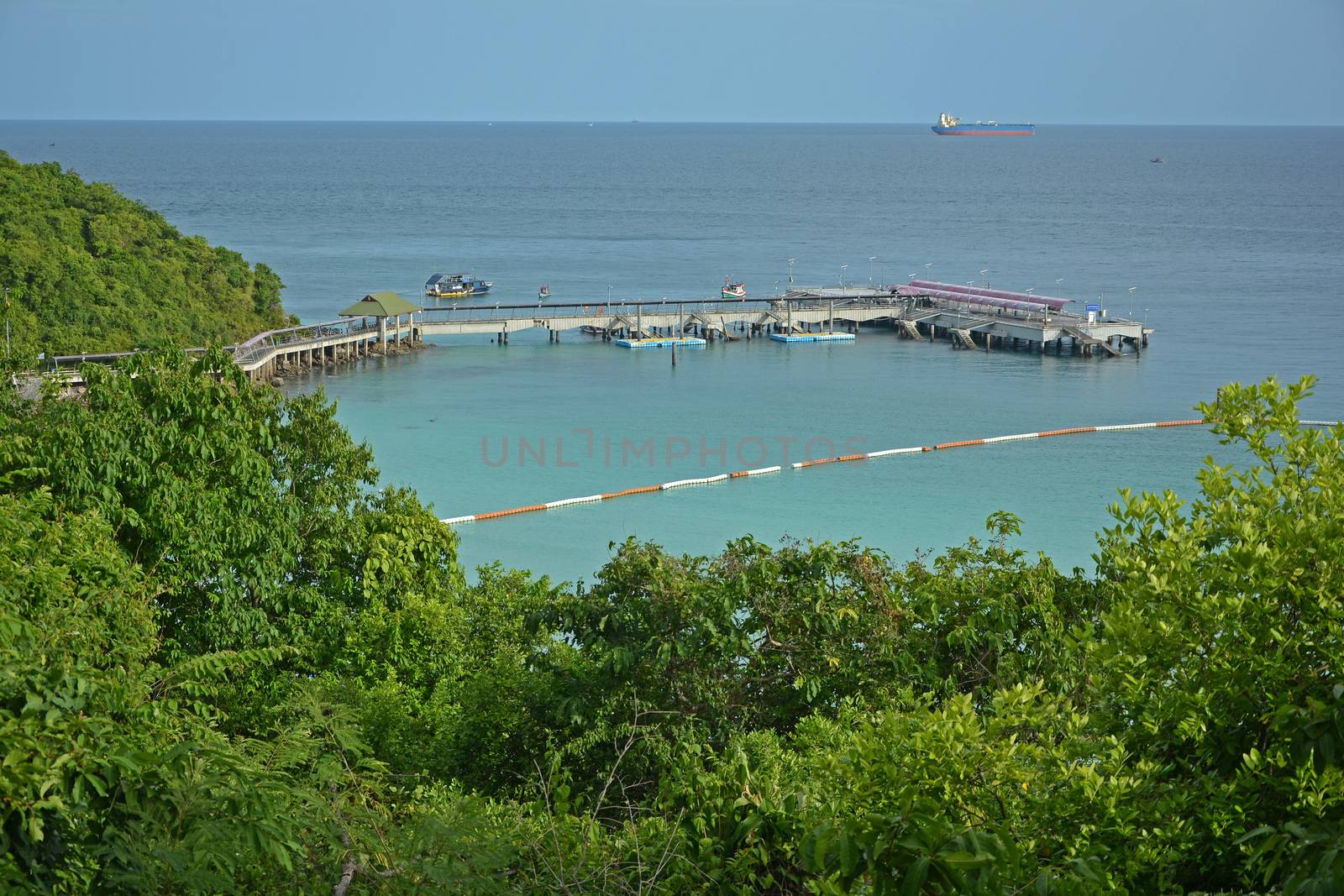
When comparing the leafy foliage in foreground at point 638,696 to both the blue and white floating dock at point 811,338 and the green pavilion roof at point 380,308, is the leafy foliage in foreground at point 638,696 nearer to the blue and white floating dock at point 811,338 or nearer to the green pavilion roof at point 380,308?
the green pavilion roof at point 380,308

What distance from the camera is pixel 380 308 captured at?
1959 inches

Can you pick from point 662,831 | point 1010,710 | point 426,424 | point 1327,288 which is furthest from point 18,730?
point 1327,288

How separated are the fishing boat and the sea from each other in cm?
152

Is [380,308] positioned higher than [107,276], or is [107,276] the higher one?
[107,276]

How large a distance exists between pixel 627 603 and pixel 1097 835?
5.16 metres

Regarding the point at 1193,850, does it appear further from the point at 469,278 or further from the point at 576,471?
the point at 469,278

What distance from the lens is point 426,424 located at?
128ft

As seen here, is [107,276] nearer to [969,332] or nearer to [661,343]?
[661,343]

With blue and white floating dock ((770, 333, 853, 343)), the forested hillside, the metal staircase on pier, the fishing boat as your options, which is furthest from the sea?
the forested hillside

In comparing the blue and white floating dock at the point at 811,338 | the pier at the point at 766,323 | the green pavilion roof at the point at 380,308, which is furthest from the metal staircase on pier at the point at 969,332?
the green pavilion roof at the point at 380,308

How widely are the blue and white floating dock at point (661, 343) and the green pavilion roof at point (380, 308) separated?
8398mm

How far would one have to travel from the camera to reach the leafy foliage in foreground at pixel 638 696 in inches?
199

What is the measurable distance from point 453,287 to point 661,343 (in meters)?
19.8

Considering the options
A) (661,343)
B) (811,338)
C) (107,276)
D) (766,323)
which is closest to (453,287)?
(661,343)
